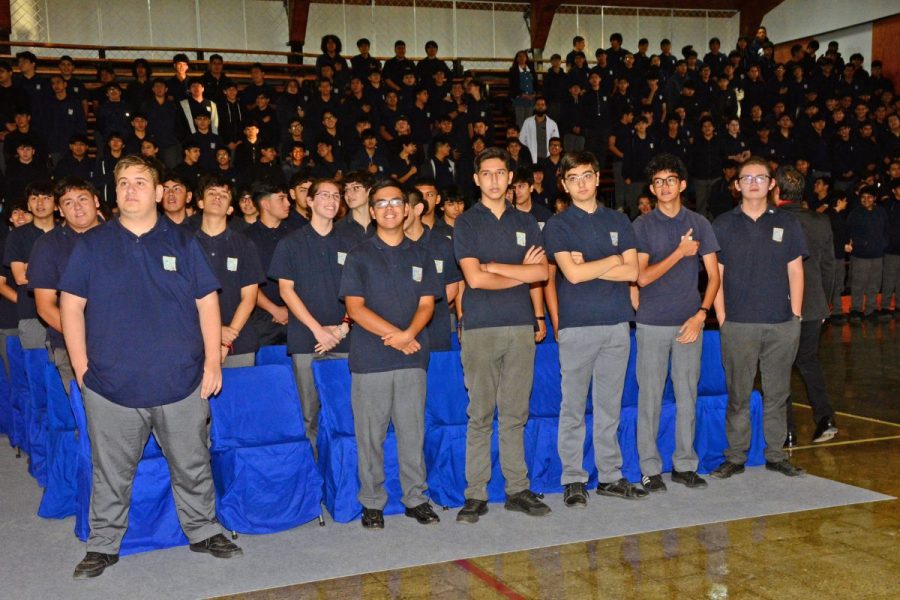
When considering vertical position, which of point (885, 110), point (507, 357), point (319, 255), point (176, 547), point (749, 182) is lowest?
point (176, 547)

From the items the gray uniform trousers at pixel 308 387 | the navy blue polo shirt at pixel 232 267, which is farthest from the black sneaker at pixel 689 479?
the navy blue polo shirt at pixel 232 267

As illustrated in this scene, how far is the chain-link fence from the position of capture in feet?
48.9

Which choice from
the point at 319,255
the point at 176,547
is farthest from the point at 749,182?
the point at 176,547

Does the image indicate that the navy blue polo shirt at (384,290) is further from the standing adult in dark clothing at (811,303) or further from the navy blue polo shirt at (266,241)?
the standing adult in dark clothing at (811,303)

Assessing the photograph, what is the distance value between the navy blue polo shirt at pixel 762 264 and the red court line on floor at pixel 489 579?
233 centimetres

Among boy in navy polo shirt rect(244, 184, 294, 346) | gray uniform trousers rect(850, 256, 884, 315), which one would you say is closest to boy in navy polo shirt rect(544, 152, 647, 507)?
boy in navy polo shirt rect(244, 184, 294, 346)

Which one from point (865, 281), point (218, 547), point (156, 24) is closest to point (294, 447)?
point (218, 547)

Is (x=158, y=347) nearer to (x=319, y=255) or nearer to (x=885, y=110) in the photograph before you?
(x=319, y=255)

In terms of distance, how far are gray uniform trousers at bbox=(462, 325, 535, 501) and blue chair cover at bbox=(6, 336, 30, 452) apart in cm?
336

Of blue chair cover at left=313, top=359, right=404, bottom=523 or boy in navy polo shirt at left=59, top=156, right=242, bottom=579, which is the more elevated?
boy in navy polo shirt at left=59, top=156, right=242, bottom=579

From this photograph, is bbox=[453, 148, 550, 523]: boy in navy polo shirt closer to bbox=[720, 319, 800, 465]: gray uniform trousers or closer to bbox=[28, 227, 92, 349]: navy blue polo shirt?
bbox=[720, 319, 800, 465]: gray uniform trousers

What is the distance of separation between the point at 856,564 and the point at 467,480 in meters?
1.89

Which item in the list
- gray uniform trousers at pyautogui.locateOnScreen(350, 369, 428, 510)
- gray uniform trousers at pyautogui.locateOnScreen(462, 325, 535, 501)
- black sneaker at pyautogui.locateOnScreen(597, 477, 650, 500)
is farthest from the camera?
black sneaker at pyautogui.locateOnScreen(597, 477, 650, 500)

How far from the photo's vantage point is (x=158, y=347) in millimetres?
4105
